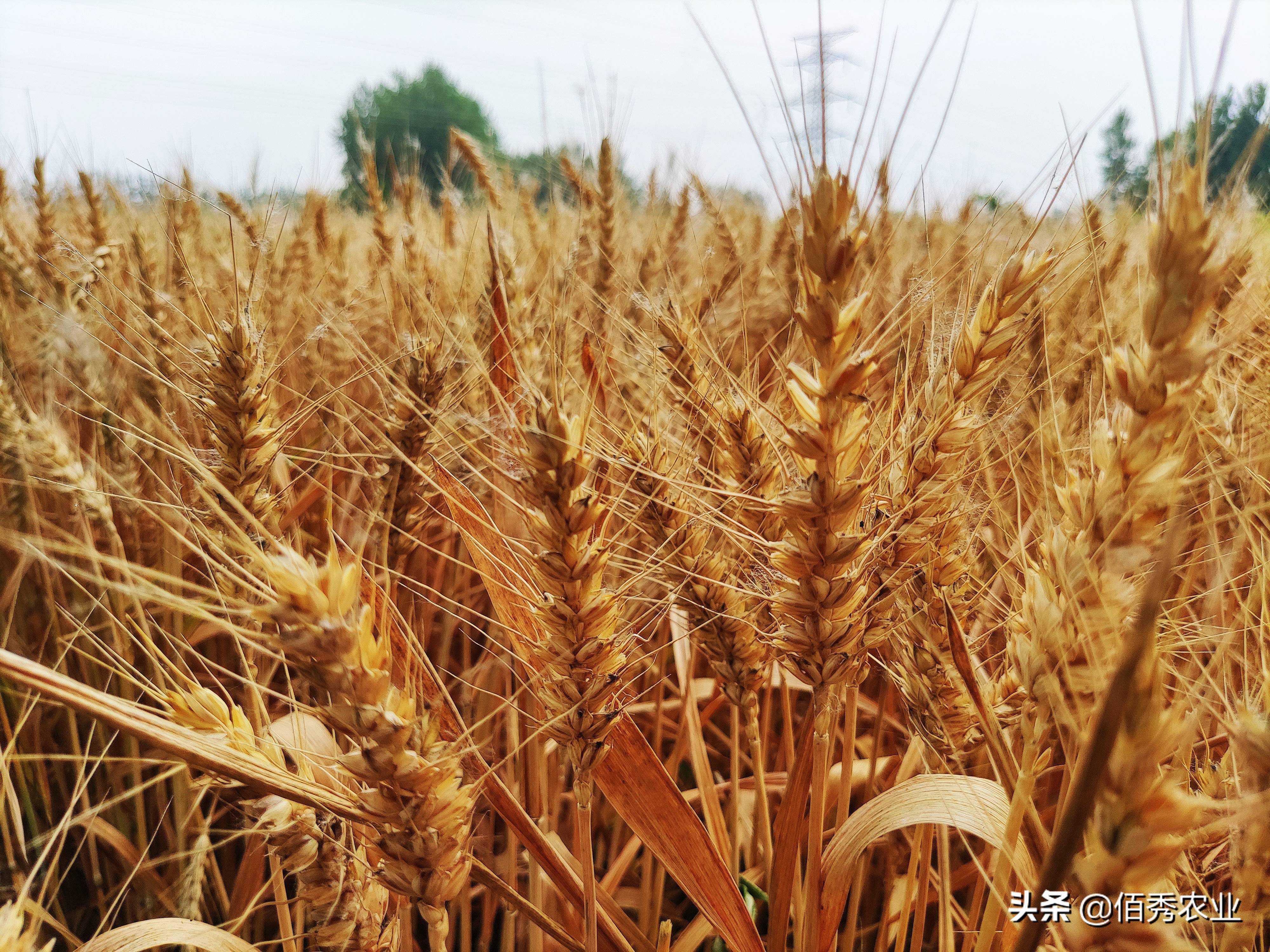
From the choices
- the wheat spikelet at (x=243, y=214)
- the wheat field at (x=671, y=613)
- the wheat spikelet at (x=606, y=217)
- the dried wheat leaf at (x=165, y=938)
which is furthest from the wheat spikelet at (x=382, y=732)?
the wheat spikelet at (x=243, y=214)

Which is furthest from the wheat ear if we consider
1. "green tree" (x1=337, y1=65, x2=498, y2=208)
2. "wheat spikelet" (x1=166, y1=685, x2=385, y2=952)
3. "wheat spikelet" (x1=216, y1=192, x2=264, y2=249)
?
"green tree" (x1=337, y1=65, x2=498, y2=208)

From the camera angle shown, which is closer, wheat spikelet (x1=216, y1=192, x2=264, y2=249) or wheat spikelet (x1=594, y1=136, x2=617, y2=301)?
wheat spikelet (x1=594, y1=136, x2=617, y2=301)

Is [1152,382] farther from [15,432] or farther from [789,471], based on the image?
Answer: [15,432]

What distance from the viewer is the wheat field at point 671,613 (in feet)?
1.68

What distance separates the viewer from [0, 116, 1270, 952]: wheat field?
→ 1.68 ft

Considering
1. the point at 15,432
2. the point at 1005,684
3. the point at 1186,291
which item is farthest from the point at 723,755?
the point at 15,432

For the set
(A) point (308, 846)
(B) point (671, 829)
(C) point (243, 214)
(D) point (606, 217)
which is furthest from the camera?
(C) point (243, 214)

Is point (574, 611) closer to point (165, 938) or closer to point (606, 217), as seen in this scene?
point (165, 938)

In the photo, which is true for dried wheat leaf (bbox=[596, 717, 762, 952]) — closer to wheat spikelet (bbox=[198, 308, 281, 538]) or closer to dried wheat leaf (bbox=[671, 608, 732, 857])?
dried wheat leaf (bbox=[671, 608, 732, 857])

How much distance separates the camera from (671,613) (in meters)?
1.15

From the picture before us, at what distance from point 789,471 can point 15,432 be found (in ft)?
4.24

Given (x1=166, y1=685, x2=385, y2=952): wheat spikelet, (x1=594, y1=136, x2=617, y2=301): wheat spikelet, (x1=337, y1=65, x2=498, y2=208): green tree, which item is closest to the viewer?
(x1=166, y1=685, x2=385, y2=952): wheat spikelet

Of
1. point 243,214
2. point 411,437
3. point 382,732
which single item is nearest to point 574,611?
point 382,732

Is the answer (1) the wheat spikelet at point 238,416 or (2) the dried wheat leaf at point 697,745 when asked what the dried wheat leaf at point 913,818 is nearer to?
(2) the dried wheat leaf at point 697,745
